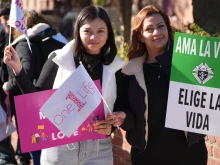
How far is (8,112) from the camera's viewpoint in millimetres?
5863

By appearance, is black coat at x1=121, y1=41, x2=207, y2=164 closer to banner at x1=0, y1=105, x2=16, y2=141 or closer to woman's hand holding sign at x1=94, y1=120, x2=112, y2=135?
woman's hand holding sign at x1=94, y1=120, x2=112, y2=135

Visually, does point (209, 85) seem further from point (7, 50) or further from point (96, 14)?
point (7, 50)

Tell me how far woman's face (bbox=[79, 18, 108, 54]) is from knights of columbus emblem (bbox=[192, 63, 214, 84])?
27.6 inches

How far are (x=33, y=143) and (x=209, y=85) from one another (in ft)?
4.20

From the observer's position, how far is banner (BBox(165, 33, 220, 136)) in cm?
364

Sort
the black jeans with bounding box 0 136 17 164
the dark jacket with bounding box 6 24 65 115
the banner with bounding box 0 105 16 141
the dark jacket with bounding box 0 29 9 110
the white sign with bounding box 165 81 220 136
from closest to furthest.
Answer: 1. the white sign with bounding box 165 81 220 136
2. the dark jacket with bounding box 6 24 65 115
3. the banner with bounding box 0 105 16 141
4. the dark jacket with bounding box 0 29 9 110
5. the black jeans with bounding box 0 136 17 164

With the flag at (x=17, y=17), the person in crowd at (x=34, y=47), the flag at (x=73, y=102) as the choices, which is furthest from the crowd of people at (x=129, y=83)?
the person in crowd at (x=34, y=47)

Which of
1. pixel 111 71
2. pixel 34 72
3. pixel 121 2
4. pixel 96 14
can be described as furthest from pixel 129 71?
pixel 121 2

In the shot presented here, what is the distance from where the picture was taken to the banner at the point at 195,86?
3.64 meters

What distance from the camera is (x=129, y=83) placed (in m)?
3.95

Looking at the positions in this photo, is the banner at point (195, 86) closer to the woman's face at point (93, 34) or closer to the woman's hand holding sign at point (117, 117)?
the woman's hand holding sign at point (117, 117)

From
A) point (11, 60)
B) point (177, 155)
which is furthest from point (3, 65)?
point (177, 155)

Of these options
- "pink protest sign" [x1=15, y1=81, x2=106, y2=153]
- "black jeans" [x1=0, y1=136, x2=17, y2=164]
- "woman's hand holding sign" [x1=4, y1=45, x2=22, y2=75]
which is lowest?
"black jeans" [x1=0, y1=136, x2=17, y2=164]

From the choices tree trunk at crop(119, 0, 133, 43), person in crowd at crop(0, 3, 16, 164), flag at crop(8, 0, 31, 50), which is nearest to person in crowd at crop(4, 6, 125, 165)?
flag at crop(8, 0, 31, 50)
